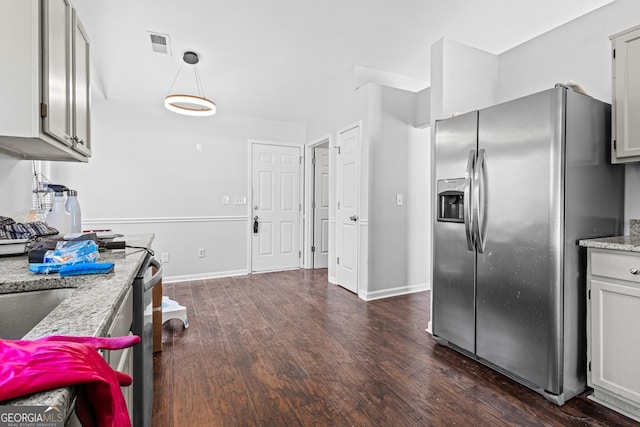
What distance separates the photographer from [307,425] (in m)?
1.62

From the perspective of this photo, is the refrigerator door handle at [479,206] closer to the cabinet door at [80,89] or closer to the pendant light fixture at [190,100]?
the cabinet door at [80,89]

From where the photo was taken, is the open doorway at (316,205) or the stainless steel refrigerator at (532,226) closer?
the stainless steel refrigerator at (532,226)

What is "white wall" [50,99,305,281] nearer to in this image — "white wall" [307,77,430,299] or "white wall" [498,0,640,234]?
"white wall" [307,77,430,299]

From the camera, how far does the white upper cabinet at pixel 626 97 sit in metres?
1.86

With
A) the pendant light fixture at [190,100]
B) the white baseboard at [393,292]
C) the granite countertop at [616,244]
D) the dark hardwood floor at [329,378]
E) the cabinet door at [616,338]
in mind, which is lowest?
the dark hardwood floor at [329,378]

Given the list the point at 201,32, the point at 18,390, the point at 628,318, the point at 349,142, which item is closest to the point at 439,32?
the point at 349,142

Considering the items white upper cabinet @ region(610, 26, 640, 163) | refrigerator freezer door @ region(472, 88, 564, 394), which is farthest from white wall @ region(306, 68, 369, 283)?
white upper cabinet @ region(610, 26, 640, 163)

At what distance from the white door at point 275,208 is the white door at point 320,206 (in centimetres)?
28

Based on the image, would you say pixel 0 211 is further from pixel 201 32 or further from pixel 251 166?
pixel 251 166

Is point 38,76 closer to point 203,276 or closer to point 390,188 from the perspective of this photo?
point 390,188

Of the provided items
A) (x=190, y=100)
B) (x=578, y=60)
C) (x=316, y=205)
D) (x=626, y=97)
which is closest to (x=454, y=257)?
(x=626, y=97)

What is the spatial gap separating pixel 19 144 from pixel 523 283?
278 cm

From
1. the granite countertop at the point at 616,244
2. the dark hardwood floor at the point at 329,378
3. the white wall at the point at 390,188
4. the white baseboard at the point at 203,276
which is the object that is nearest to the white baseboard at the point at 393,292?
the white wall at the point at 390,188

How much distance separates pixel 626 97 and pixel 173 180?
465 centimetres
